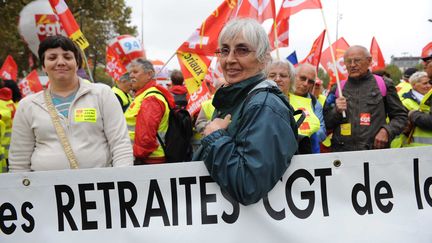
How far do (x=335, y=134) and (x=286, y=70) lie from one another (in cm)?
123

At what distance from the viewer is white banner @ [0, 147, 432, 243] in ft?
7.34

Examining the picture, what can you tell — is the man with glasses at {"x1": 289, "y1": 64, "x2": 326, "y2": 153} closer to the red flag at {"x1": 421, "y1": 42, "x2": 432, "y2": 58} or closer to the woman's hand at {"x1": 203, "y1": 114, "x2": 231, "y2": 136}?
the red flag at {"x1": 421, "y1": 42, "x2": 432, "y2": 58}

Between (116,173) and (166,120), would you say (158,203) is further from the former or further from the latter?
(166,120)

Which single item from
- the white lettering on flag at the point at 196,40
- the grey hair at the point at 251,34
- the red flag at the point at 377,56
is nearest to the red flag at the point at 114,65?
the white lettering on flag at the point at 196,40

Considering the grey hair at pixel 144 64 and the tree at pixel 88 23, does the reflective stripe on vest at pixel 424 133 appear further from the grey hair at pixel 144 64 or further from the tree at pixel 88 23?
the tree at pixel 88 23

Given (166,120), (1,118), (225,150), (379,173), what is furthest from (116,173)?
(1,118)

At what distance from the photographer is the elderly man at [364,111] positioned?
4824 mm

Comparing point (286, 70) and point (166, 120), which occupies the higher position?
point (286, 70)

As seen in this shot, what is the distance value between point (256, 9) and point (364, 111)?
1949mm

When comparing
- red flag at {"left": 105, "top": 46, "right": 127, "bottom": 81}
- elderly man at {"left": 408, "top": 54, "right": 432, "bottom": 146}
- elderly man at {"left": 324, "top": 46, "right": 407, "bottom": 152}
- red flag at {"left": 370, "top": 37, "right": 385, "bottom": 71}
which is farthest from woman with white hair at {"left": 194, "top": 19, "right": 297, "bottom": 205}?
red flag at {"left": 370, "top": 37, "right": 385, "bottom": 71}

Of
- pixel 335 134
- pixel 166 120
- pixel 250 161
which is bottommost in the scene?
pixel 335 134

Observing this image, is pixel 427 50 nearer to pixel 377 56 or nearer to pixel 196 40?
pixel 196 40

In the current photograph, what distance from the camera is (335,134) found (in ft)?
16.6

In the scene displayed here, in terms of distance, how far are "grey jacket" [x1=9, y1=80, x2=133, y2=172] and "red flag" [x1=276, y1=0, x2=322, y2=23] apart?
3.51 m
